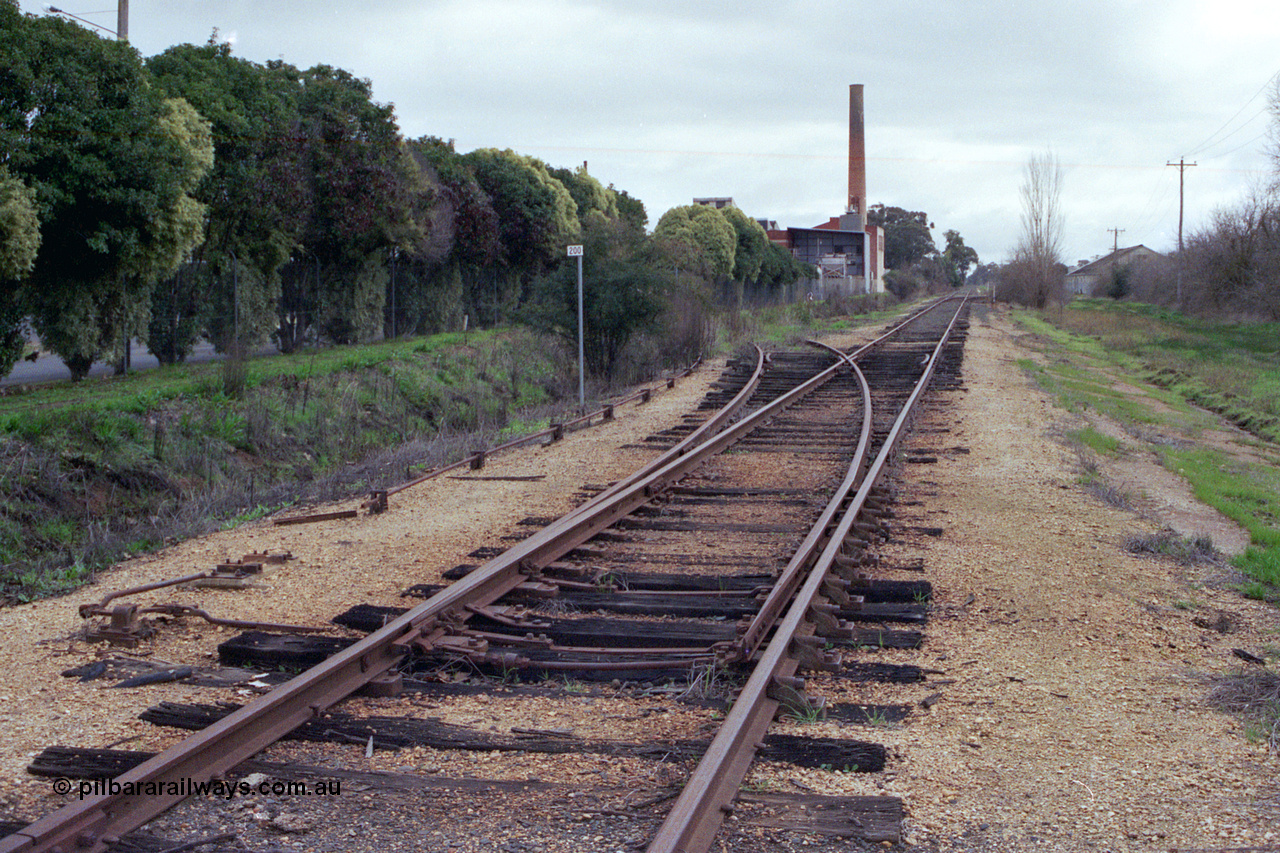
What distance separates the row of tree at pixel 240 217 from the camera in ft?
50.0

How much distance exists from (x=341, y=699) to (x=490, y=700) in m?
0.62

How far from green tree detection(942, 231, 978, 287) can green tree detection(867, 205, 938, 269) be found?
6.71 m

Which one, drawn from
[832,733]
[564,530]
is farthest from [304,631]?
[832,733]

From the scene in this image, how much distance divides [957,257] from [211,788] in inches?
6225

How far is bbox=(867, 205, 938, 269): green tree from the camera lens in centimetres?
12888

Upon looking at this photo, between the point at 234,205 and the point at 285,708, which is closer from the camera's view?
the point at 285,708

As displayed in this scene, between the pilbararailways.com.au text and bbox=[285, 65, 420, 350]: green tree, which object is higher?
bbox=[285, 65, 420, 350]: green tree

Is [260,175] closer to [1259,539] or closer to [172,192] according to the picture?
[172,192]

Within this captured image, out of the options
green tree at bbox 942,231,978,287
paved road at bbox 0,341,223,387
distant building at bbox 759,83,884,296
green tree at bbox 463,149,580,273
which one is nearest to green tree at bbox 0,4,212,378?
paved road at bbox 0,341,223,387

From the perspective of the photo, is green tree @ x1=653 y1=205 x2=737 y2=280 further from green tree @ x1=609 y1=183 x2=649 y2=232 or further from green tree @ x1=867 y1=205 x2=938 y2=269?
green tree @ x1=867 y1=205 x2=938 y2=269

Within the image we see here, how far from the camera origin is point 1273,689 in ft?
15.6

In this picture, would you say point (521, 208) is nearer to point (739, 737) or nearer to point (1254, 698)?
point (1254, 698)

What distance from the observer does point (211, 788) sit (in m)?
3.79

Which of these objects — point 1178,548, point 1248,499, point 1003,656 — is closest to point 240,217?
point 1248,499
